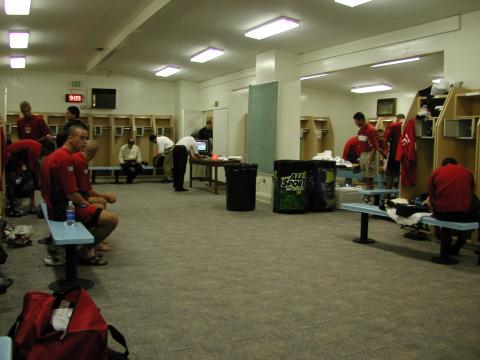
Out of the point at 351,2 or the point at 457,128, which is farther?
the point at 351,2

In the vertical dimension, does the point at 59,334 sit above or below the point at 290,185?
below

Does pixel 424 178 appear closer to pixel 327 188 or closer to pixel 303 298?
pixel 327 188

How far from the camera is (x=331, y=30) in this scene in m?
7.79

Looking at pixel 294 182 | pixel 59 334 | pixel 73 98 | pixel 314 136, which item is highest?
pixel 73 98

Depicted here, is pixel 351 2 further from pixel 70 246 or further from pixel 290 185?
pixel 70 246

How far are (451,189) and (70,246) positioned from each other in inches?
143

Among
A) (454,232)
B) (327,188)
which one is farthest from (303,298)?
(327,188)

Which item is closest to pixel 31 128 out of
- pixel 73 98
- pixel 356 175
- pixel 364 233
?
pixel 364 233

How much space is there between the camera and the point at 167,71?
514 inches

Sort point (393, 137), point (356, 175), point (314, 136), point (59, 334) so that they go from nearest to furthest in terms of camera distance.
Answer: point (59, 334) → point (393, 137) → point (356, 175) → point (314, 136)

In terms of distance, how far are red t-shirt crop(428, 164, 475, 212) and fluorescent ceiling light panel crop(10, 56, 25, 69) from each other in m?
9.95

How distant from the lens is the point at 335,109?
15438 millimetres

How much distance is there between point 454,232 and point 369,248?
1035mm

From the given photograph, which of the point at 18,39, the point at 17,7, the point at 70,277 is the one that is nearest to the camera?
the point at 70,277
